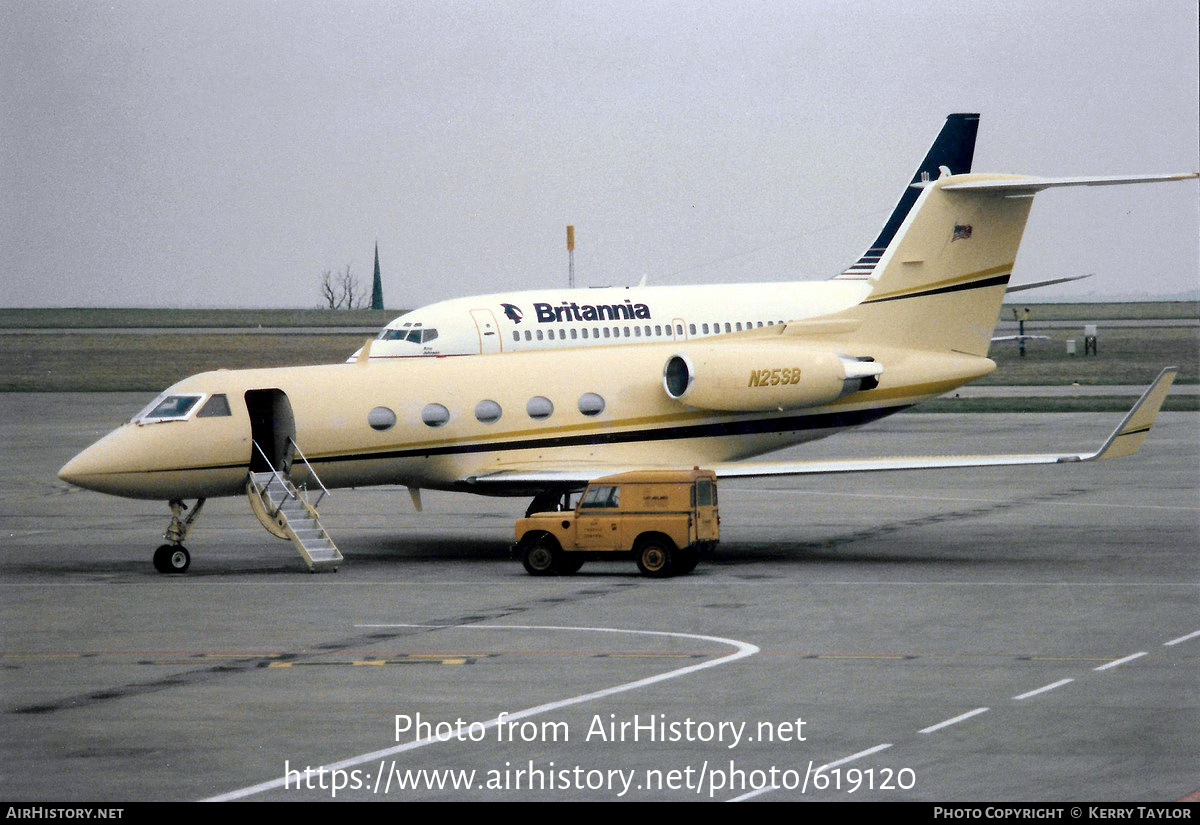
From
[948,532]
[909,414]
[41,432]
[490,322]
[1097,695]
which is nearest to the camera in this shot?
[1097,695]

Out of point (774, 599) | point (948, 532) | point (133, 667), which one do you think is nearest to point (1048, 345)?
point (948, 532)

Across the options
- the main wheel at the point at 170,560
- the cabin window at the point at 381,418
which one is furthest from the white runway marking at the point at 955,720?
the main wheel at the point at 170,560

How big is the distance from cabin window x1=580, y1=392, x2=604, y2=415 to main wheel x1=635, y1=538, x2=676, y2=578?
4.62 meters

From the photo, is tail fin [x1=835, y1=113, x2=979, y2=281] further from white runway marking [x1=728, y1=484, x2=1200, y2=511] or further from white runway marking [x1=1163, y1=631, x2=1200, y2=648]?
white runway marking [x1=1163, y1=631, x2=1200, y2=648]

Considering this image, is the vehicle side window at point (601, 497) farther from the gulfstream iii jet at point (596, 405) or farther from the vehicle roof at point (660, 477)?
the gulfstream iii jet at point (596, 405)

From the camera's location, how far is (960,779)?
1462cm

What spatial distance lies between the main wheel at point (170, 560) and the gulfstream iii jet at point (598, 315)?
18980 mm

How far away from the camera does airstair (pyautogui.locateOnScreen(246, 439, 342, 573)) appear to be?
28.2 meters

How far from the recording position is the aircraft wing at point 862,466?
92.7 feet

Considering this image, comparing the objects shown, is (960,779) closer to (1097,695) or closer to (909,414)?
(1097,695)

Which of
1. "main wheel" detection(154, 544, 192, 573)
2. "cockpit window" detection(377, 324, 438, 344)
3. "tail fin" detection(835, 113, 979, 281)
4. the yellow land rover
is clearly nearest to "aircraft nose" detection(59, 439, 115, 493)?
"main wheel" detection(154, 544, 192, 573)

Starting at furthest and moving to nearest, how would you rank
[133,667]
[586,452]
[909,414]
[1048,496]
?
[909,414] < [1048,496] < [586,452] < [133,667]

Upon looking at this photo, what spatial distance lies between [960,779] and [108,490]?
18.1 metres
